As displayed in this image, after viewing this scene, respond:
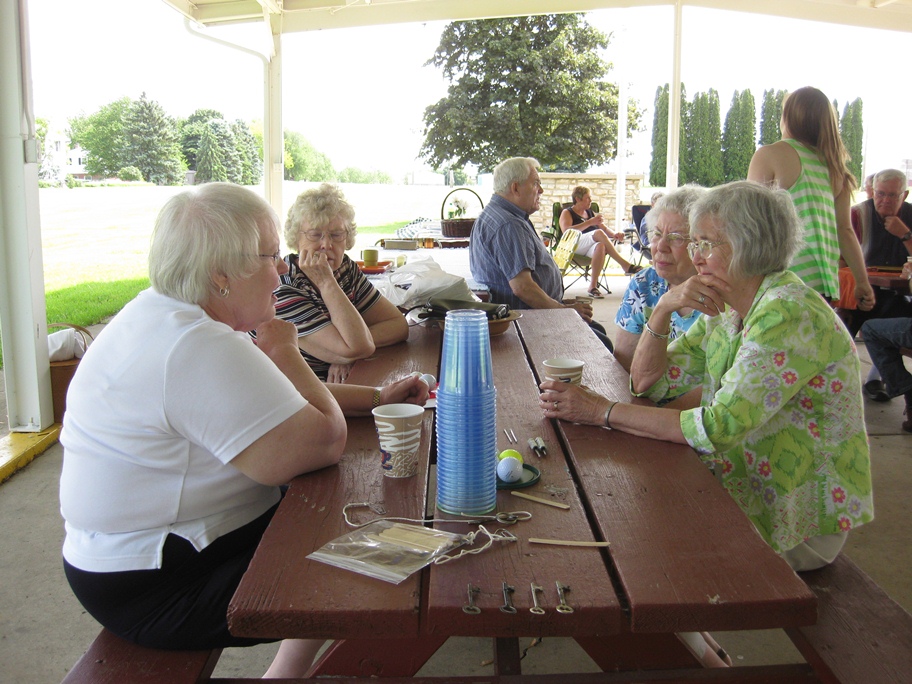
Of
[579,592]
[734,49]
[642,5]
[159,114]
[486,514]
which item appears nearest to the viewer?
[579,592]

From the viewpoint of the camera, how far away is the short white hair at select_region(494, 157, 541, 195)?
4.20 meters

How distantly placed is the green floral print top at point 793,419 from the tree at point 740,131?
17.9 metres

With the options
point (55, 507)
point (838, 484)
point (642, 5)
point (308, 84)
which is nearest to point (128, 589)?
point (838, 484)

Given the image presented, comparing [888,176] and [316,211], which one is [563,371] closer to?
[316,211]

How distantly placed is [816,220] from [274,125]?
574cm

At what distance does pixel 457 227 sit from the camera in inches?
239

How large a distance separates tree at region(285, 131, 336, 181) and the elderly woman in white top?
54.7 feet

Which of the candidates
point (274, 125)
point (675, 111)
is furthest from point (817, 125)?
point (274, 125)

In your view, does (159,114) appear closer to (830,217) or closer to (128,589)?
(830,217)

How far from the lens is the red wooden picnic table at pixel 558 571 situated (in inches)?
41.8

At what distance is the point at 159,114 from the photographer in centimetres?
1254

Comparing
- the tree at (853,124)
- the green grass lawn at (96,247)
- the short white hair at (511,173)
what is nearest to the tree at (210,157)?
the green grass lawn at (96,247)

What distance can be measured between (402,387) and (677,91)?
705cm

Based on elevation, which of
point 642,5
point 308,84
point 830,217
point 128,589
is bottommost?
point 128,589
